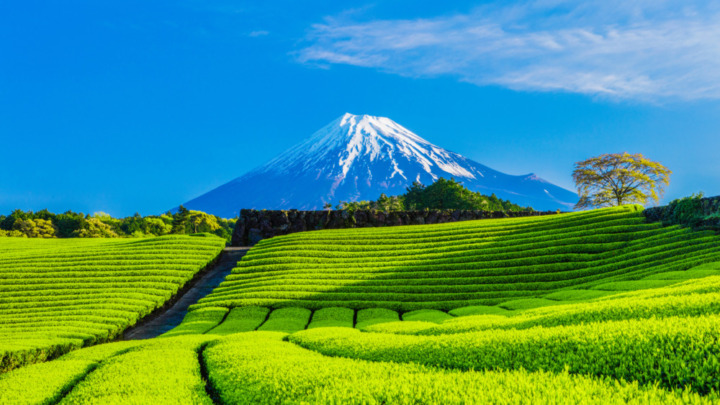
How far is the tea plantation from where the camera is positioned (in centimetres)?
338

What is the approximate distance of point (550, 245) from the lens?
699 inches

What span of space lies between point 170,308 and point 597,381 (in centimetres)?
1730

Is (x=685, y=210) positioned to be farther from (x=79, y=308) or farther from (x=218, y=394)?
(x=79, y=308)

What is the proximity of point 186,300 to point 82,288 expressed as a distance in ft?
13.7

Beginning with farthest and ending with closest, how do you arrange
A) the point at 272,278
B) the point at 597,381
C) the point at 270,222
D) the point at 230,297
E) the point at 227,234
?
1. the point at 227,234
2. the point at 270,222
3. the point at 272,278
4. the point at 230,297
5. the point at 597,381

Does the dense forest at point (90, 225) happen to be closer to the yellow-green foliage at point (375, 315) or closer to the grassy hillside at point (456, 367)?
the yellow-green foliage at point (375, 315)

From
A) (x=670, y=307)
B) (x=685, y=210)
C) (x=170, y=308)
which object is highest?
(x=685, y=210)

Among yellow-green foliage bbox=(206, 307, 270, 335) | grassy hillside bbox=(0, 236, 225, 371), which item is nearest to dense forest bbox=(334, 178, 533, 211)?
grassy hillside bbox=(0, 236, 225, 371)

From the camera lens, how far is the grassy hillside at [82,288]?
11602 millimetres

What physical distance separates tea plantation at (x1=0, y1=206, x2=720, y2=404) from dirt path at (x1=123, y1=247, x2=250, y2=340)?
1.69 metres

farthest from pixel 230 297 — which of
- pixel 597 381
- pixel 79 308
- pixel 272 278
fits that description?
pixel 597 381

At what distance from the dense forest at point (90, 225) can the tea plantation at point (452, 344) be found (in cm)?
4532

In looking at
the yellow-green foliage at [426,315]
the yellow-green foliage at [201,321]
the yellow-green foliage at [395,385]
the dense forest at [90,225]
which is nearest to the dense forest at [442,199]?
the dense forest at [90,225]


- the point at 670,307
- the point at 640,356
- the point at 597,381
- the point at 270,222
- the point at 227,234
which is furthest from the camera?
the point at 227,234
